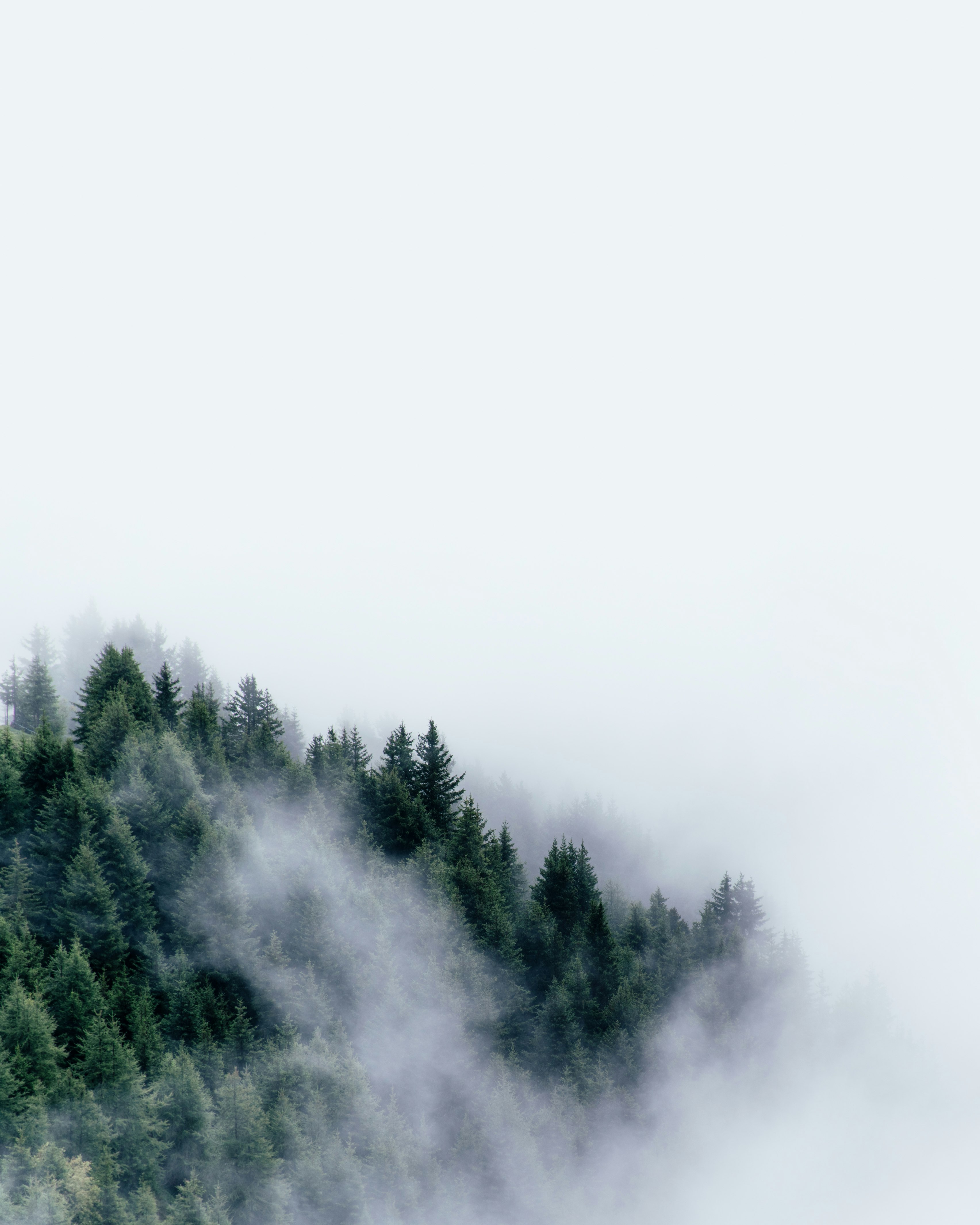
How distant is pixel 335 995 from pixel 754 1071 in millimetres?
38441

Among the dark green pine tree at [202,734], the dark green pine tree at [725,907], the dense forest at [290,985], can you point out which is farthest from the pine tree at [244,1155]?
the dark green pine tree at [725,907]

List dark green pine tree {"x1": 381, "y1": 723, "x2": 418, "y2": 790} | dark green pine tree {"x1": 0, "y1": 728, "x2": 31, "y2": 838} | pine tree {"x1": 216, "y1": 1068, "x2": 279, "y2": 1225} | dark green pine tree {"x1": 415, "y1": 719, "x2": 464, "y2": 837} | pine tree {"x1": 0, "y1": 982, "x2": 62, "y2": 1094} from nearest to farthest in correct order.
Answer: pine tree {"x1": 0, "y1": 982, "x2": 62, "y2": 1094} < pine tree {"x1": 216, "y1": 1068, "x2": 279, "y2": 1225} < dark green pine tree {"x1": 0, "y1": 728, "x2": 31, "y2": 838} < dark green pine tree {"x1": 415, "y1": 719, "x2": 464, "y2": 837} < dark green pine tree {"x1": 381, "y1": 723, "x2": 418, "y2": 790}

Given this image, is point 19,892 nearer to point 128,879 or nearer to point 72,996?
point 128,879

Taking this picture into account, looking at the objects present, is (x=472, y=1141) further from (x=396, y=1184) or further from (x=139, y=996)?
(x=139, y=996)

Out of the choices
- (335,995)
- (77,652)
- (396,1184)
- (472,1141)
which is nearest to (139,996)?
(335,995)

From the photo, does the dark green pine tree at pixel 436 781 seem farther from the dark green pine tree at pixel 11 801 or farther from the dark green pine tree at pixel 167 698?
the dark green pine tree at pixel 11 801

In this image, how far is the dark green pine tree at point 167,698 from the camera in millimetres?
60281

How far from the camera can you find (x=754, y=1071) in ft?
218

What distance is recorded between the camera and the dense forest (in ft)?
107

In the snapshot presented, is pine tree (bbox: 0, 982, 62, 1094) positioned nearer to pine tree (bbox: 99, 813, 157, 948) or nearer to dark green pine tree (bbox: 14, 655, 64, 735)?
pine tree (bbox: 99, 813, 157, 948)

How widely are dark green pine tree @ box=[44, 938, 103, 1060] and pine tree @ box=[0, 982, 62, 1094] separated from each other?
94.1 inches

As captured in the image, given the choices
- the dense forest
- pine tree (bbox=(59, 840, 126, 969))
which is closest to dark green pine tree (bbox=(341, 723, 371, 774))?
the dense forest

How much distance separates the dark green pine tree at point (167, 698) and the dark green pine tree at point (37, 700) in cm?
1813

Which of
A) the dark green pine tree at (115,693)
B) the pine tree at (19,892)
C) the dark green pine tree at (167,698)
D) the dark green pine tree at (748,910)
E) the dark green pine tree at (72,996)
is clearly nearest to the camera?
the dark green pine tree at (72,996)
